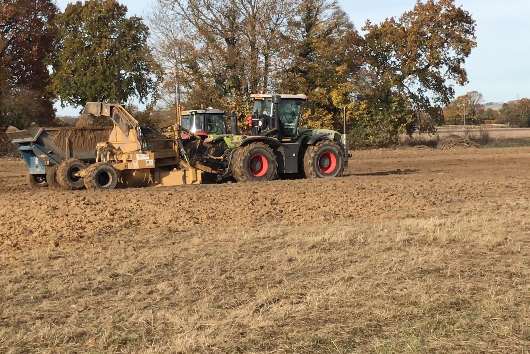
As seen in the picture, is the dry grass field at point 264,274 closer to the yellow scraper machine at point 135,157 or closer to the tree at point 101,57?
the yellow scraper machine at point 135,157

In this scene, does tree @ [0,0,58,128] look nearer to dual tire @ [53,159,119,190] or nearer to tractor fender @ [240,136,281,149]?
dual tire @ [53,159,119,190]

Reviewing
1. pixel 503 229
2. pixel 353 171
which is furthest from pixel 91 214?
pixel 353 171

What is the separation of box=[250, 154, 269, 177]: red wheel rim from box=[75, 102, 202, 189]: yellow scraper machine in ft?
5.33

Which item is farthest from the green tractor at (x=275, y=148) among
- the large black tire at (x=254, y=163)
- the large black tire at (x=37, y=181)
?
the large black tire at (x=37, y=181)

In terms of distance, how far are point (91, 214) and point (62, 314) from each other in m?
6.14

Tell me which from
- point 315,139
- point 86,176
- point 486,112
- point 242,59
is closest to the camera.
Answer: point 86,176

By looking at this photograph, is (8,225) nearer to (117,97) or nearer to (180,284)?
(180,284)

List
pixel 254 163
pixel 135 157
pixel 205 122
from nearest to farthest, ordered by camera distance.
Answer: pixel 135 157 → pixel 254 163 → pixel 205 122

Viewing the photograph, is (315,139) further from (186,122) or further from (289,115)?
(186,122)

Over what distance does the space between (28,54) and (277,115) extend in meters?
27.3

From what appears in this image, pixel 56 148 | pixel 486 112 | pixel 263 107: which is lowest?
pixel 56 148

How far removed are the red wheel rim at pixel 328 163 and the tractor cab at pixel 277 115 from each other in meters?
1.18

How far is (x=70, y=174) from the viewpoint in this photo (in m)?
16.6

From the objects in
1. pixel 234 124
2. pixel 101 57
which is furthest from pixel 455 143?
pixel 234 124
